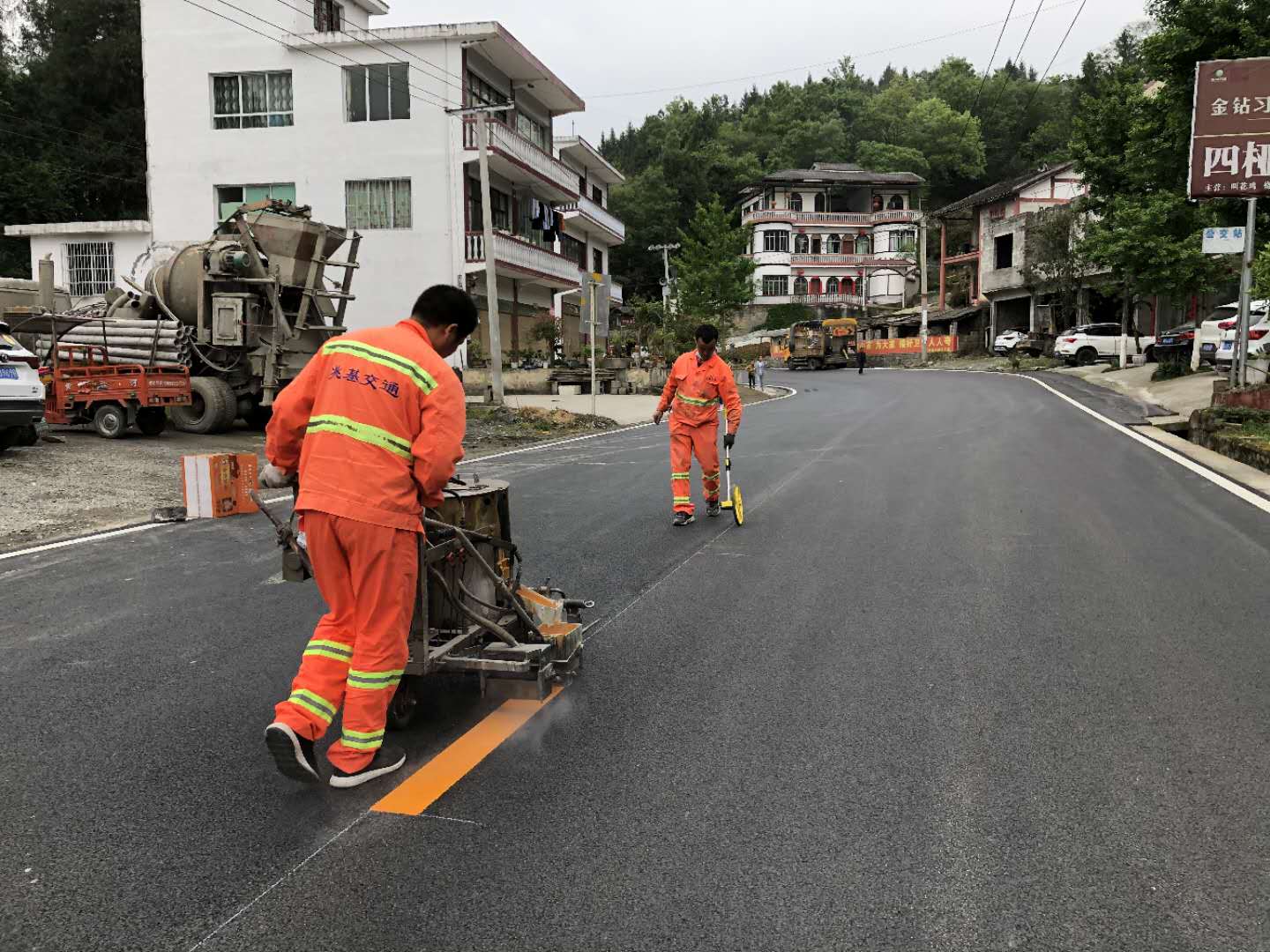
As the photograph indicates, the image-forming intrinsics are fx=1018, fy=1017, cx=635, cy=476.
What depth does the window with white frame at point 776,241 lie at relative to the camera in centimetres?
7081

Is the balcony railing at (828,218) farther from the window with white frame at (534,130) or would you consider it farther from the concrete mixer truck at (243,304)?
the concrete mixer truck at (243,304)

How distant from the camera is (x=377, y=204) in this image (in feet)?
97.9

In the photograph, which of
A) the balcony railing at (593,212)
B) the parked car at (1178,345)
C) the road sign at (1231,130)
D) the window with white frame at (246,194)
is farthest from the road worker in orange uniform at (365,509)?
the balcony railing at (593,212)

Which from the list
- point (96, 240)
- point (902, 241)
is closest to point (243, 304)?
point (96, 240)

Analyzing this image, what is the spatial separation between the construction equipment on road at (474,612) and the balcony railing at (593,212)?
114ft

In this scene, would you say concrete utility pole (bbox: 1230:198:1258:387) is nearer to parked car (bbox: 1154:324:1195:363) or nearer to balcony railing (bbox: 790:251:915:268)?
parked car (bbox: 1154:324:1195:363)

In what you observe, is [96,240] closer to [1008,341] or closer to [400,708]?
[400,708]

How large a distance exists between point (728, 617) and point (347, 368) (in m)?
2.90

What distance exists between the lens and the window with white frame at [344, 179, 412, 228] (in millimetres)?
29688

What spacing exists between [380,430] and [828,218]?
7188 cm

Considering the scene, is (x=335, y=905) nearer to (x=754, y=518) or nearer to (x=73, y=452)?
(x=754, y=518)

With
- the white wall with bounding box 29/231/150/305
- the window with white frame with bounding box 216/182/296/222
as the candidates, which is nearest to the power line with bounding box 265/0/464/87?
the window with white frame with bounding box 216/182/296/222

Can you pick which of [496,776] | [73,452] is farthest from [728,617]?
[73,452]

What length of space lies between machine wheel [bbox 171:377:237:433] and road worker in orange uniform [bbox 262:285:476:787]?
45.7 ft
